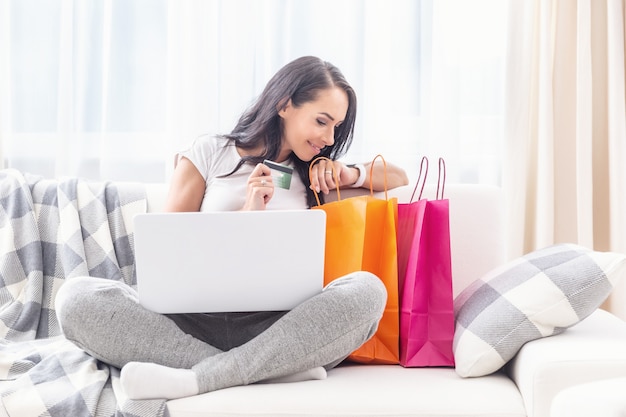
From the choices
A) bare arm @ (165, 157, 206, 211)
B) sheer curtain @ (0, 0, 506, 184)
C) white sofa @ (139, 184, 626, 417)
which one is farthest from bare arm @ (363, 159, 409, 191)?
sheer curtain @ (0, 0, 506, 184)

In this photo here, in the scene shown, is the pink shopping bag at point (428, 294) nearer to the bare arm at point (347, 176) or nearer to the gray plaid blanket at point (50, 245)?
the bare arm at point (347, 176)

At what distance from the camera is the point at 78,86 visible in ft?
9.73

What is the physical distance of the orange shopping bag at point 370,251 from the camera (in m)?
1.81

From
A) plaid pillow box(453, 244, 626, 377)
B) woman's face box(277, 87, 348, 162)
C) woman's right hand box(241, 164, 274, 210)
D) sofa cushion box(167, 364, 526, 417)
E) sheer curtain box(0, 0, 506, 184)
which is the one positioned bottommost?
sofa cushion box(167, 364, 526, 417)

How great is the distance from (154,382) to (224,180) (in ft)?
2.68

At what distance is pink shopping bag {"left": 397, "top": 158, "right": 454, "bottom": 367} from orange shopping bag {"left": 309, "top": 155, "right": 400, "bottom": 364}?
0.10 ft

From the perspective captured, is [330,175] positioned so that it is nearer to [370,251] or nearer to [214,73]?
[370,251]

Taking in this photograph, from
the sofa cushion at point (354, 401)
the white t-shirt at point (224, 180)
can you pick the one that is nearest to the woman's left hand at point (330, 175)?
the white t-shirt at point (224, 180)

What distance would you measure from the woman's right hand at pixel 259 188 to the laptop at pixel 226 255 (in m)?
0.40

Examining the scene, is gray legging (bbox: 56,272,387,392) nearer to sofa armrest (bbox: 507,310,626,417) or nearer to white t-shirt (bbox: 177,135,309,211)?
sofa armrest (bbox: 507,310,626,417)

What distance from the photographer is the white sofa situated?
1.45 m

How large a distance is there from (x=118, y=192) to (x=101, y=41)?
37.5 inches

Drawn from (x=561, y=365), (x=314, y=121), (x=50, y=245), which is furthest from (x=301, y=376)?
(x=50, y=245)

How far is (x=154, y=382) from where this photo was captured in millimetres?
1468
